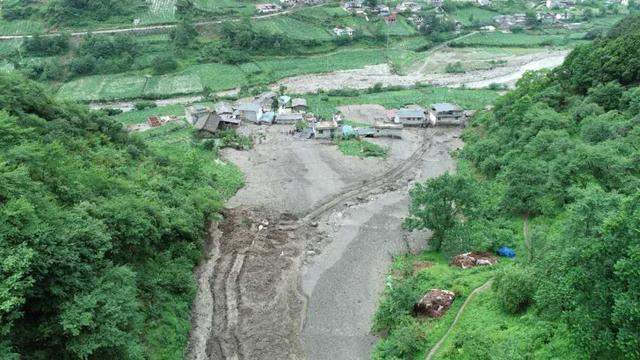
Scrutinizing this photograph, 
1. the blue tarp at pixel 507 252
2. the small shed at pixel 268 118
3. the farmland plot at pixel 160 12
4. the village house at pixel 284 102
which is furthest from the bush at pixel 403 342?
the farmland plot at pixel 160 12

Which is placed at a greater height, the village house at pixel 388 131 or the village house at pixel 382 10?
the village house at pixel 382 10

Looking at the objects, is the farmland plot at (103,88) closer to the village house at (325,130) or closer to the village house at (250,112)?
the village house at (250,112)

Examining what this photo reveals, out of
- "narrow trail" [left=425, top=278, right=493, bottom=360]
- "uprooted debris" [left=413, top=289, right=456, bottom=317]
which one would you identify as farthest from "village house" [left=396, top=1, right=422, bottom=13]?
"uprooted debris" [left=413, top=289, right=456, bottom=317]

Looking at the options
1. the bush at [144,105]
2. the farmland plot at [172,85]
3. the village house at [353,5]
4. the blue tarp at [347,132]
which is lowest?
the bush at [144,105]

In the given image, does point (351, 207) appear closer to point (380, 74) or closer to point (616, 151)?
point (616, 151)

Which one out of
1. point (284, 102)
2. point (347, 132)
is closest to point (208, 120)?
point (284, 102)

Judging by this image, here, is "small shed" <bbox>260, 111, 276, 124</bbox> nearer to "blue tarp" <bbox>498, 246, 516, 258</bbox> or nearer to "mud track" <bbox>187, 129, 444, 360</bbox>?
"mud track" <bbox>187, 129, 444, 360</bbox>
